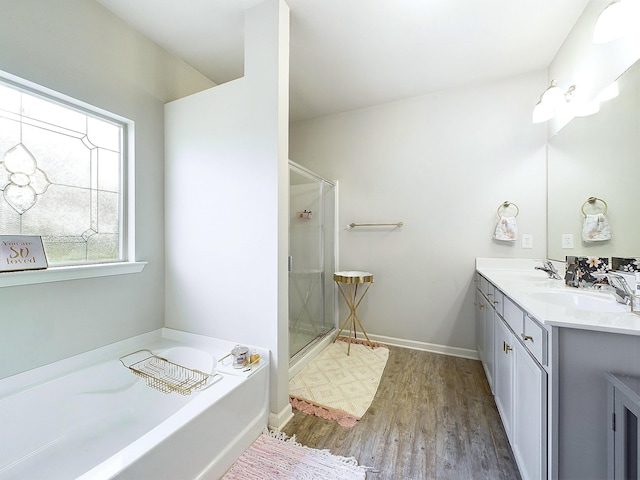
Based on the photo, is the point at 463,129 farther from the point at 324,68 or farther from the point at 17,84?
the point at 17,84

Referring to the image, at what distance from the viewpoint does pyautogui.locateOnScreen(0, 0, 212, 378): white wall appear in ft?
4.59

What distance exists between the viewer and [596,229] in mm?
1716

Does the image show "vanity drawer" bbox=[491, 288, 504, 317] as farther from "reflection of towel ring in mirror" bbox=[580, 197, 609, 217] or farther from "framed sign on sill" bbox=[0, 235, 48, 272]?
"framed sign on sill" bbox=[0, 235, 48, 272]

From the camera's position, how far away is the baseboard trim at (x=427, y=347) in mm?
2596

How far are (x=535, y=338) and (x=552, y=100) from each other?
1.85 m

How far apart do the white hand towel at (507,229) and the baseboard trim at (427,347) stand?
3.74 ft

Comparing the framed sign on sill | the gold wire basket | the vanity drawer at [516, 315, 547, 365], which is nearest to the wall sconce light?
the vanity drawer at [516, 315, 547, 365]

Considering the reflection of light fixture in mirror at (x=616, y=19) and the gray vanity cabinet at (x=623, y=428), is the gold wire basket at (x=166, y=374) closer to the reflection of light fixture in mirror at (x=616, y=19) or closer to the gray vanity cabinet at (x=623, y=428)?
the gray vanity cabinet at (x=623, y=428)

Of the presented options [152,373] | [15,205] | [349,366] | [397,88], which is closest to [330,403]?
[349,366]

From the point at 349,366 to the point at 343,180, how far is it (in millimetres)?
1995

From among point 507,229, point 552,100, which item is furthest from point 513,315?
point 552,100

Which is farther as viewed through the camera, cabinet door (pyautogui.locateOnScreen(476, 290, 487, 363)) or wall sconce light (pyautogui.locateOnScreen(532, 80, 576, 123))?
cabinet door (pyautogui.locateOnScreen(476, 290, 487, 363))

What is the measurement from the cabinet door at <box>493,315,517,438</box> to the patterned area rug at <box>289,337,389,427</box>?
2.66 feet

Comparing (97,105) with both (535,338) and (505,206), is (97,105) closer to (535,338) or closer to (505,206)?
(535,338)
